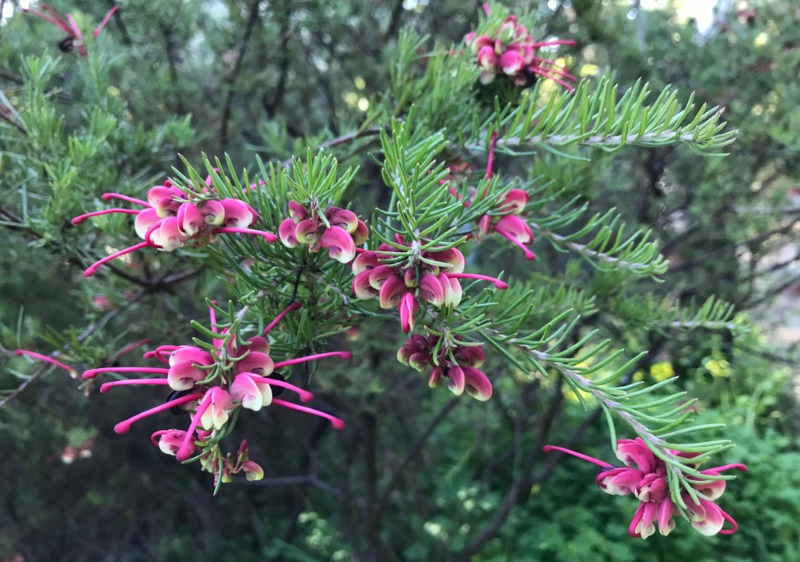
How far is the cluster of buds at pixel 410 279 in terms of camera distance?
1.15ft

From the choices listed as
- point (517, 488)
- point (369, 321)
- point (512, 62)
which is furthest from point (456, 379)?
point (517, 488)

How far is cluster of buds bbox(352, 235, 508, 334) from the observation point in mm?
349

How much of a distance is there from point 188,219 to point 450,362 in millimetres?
206

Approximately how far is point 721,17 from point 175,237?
188 centimetres

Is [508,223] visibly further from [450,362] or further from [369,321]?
[369,321]

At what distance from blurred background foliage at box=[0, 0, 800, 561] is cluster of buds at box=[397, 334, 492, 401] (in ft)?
1.14

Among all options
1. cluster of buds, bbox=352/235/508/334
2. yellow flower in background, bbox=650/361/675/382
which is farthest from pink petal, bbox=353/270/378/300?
yellow flower in background, bbox=650/361/675/382

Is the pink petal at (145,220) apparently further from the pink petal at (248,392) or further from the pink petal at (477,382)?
the pink petal at (477,382)

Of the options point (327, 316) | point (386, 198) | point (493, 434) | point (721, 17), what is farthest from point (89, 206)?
point (721, 17)

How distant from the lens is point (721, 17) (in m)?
1.64

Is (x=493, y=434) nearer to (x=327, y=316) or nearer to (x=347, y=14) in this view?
(x=347, y=14)

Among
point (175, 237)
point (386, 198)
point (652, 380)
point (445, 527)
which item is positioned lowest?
point (445, 527)

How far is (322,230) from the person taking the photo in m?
0.37

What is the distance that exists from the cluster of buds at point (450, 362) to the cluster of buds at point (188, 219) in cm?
13
